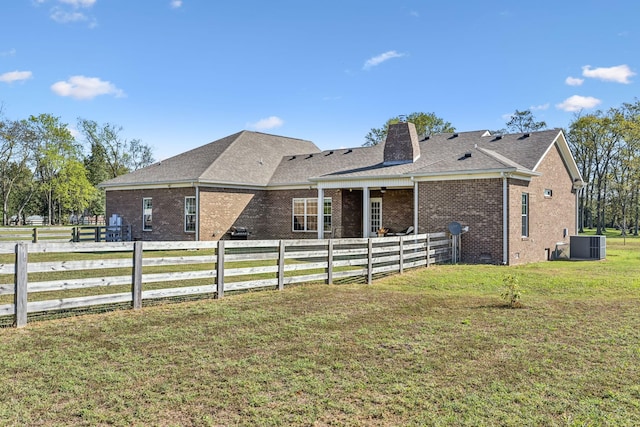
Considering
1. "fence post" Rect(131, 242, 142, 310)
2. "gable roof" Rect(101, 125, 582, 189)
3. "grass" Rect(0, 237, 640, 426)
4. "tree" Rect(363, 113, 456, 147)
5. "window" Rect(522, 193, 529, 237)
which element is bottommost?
"grass" Rect(0, 237, 640, 426)

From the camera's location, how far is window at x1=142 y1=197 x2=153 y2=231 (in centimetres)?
2384

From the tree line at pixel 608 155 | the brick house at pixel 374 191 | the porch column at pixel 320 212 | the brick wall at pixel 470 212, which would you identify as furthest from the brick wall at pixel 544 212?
the tree line at pixel 608 155

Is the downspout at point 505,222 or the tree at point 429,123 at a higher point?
the tree at point 429,123

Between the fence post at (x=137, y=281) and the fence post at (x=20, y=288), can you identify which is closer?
the fence post at (x=20, y=288)

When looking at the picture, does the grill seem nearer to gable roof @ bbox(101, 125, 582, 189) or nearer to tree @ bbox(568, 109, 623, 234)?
gable roof @ bbox(101, 125, 582, 189)

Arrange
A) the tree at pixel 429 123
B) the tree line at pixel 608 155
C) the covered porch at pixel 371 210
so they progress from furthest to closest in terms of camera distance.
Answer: the tree at pixel 429 123 < the tree line at pixel 608 155 < the covered porch at pixel 371 210

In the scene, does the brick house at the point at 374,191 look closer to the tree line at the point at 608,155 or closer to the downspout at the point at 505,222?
the downspout at the point at 505,222

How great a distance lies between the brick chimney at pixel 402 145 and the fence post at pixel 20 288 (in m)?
16.6

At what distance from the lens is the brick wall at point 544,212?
16.2m

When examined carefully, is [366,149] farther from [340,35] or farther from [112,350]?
[112,350]

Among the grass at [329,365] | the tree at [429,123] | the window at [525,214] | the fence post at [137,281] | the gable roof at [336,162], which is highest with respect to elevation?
the tree at [429,123]

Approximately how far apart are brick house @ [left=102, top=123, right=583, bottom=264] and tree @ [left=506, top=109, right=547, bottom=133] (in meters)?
41.5

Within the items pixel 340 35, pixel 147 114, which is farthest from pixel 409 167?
pixel 147 114

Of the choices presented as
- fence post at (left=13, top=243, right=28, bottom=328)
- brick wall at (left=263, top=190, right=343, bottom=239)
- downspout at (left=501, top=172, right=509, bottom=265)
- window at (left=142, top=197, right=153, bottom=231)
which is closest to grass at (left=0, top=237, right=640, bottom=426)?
fence post at (left=13, top=243, right=28, bottom=328)
